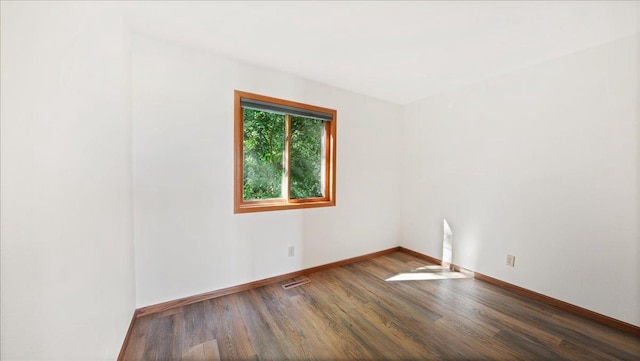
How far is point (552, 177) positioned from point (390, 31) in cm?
202

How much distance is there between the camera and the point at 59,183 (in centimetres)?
85

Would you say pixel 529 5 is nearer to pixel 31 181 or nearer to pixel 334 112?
pixel 334 112

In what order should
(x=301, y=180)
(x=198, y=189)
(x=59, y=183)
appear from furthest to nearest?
(x=301, y=180) → (x=198, y=189) → (x=59, y=183)

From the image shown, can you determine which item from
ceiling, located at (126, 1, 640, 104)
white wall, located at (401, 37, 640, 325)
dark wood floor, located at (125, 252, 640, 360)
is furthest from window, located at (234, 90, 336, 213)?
white wall, located at (401, 37, 640, 325)

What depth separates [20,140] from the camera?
2.28ft

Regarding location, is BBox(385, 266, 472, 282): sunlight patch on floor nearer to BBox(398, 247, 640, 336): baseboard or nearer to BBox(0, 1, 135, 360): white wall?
BBox(398, 247, 640, 336): baseboard

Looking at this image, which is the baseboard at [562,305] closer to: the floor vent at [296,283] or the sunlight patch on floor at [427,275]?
the sunlight patch on floor at [427,275]

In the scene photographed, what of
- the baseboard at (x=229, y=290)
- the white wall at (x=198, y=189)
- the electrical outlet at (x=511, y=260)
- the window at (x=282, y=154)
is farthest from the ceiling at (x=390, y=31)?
the baseboard at (x=229, y=290)

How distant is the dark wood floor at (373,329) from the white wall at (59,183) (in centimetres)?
50

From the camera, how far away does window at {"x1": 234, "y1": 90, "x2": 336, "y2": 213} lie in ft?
7.72

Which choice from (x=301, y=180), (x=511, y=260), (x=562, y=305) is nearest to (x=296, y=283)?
(x=301, y=180)

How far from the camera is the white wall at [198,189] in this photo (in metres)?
1.88

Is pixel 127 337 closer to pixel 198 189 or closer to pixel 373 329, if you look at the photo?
pixel 198 189

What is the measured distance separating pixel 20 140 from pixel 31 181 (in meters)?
0.13
